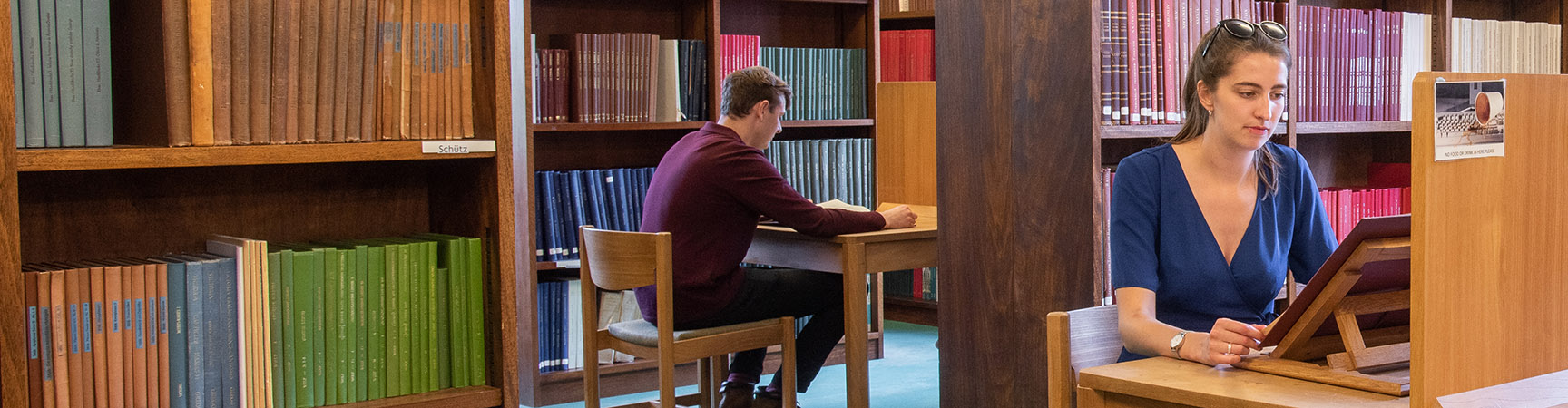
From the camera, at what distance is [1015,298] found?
9.50ft

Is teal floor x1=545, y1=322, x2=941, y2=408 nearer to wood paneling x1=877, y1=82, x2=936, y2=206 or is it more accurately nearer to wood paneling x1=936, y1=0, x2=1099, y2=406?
wood paneling x1=877, y1=82, x2=936, y2=206

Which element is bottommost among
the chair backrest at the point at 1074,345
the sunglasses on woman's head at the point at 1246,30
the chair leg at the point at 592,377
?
the chair leg at the point at 592,377

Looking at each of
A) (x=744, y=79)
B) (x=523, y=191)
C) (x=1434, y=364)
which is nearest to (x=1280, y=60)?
(x=1434, y=364)

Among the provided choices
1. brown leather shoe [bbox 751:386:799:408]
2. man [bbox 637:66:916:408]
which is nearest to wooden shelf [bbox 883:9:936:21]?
man [bbox 637:66:916:408]

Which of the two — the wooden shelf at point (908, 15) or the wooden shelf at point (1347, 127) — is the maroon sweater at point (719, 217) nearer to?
the wooden shelf at point (1347, 127)

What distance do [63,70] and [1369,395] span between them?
1600mm

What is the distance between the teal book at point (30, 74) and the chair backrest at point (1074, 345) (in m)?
1.30

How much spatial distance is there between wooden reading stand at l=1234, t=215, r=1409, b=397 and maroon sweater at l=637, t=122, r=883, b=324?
191 centimetres

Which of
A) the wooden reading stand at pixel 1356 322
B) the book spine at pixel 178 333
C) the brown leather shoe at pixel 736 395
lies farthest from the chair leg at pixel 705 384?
the wooden reading stand at pixel 1356 322

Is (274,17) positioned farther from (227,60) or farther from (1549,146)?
(1549,146)

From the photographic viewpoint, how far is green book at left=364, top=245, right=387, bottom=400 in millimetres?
1948

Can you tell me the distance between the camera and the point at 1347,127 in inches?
137

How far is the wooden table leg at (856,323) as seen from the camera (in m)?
3.44

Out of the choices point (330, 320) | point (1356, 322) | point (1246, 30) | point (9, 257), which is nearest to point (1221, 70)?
point (1246, 30)
